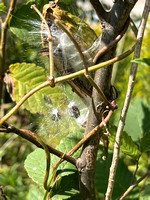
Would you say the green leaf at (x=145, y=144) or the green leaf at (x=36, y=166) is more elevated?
the green leaf at (x=145, y=144)

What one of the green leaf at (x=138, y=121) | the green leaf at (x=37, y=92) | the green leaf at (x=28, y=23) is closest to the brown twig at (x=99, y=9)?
the green leaf at (x=28, y=23)

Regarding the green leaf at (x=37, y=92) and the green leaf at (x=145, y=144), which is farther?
the green leaf at (x=37, y=92)

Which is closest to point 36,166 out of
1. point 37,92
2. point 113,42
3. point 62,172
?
point 62,172

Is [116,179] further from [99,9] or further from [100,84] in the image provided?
[99,9]

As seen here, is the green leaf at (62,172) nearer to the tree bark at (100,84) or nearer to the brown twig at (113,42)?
the tree bark at (100,84)

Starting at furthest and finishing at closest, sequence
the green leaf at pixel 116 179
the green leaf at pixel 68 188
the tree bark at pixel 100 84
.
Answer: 1. the green leaf at pixel 116 179
2. the green leaf at pixel 68 188
3. the tree bark at pixel 100 84

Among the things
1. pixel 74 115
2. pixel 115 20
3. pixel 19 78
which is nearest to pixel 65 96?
pixel 74 115

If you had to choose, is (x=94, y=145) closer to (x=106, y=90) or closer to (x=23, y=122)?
(x=106, y=90)
